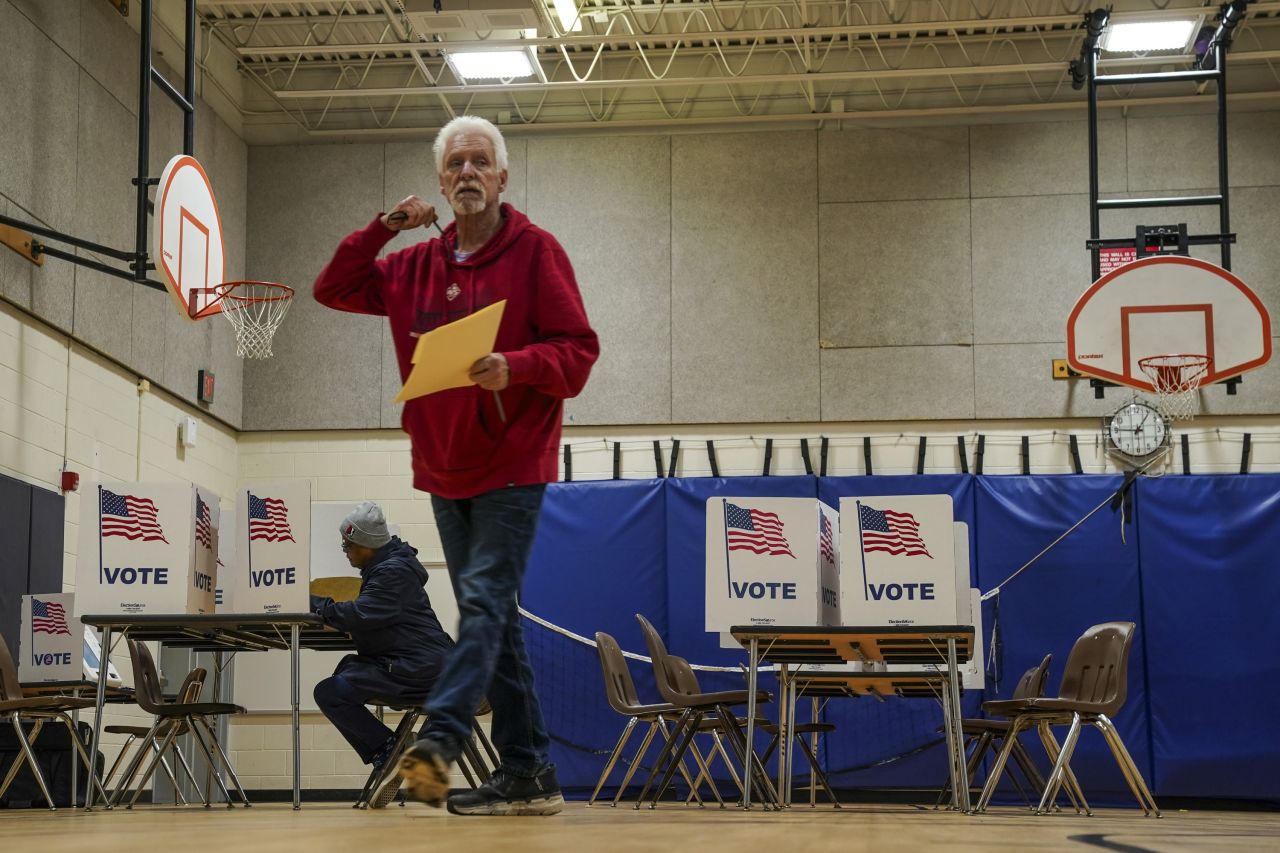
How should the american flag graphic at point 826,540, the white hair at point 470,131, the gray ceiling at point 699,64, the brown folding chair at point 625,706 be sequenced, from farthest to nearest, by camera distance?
the gray ceiling at point 699,64 < the brown folding chair at point 625,706 < the american flag graphic at point 826,540 < the white hair at point 470,131

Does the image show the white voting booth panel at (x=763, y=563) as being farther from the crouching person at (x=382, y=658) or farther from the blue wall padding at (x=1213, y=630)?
the blue wall padding at (x=1213, y=630)

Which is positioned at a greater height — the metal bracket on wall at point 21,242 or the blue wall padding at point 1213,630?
the metal bracket on wall at point 21,242

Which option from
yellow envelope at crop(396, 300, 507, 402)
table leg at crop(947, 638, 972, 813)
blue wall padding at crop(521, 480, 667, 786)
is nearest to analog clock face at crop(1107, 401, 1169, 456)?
blue wall padding at crop(521, 480, 667, 786)

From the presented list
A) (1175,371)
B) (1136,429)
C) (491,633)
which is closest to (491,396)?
(491,633)

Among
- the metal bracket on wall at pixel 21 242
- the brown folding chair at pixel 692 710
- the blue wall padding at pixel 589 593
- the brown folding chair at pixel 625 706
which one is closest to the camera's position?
the brown folding chair at pixel 692 710

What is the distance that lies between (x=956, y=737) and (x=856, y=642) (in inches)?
19.7

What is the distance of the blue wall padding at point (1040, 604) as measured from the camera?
881 centimetres

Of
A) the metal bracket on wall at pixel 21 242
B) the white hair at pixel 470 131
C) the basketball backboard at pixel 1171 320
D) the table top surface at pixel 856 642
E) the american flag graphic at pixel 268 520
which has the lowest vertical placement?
the table top surface at pixel 856 642

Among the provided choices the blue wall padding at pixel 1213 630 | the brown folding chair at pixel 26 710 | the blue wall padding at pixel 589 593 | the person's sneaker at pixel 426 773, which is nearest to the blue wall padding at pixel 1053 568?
the blue wall padding at pixel 1213 630

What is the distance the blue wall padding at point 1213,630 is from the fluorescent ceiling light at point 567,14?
463 cm

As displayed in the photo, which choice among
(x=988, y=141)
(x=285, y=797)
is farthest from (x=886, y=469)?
(x=285, y=797)

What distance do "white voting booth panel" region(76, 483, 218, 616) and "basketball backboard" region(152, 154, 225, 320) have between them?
192cm

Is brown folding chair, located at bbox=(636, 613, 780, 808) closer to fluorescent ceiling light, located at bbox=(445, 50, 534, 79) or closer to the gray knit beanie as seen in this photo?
the gray knit beanie

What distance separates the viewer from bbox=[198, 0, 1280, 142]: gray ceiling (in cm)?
955
